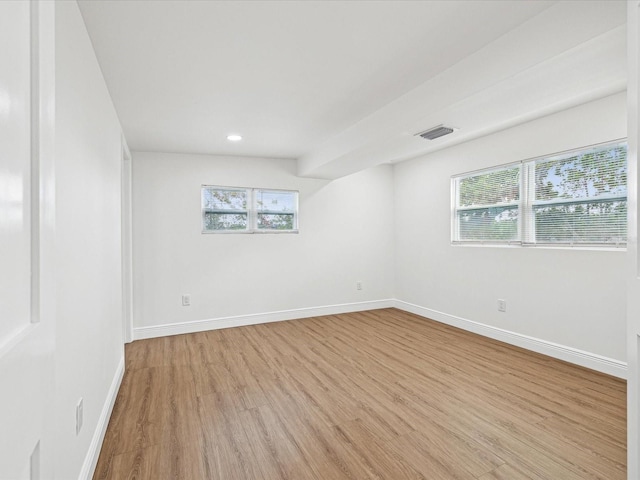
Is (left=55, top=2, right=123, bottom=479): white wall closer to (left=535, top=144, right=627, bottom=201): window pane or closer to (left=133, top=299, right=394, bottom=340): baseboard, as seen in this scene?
(left=133, top=299, right=394, bottom=340): baseboard

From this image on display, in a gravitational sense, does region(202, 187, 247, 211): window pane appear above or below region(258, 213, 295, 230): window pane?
above

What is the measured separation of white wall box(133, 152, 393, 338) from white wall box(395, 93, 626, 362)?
1.86ft

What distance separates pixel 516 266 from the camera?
149 inches

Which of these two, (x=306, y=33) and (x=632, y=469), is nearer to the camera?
(x=632, y=469)

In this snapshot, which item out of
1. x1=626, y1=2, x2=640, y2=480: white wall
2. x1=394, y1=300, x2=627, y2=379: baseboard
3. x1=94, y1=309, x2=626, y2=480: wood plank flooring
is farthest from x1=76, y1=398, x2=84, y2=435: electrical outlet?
x1=394, y1=300, x2=627, y2=379: baseboard

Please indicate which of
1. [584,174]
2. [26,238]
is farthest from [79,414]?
[584,174]

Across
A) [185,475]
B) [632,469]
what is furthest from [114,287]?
[632,469]

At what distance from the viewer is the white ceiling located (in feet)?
5.70

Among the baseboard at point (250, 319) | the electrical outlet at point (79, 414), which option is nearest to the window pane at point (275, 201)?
the baseboard at point (250, 319)

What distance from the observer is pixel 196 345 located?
13.1 feet

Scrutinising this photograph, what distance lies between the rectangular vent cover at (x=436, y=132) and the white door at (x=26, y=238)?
2704mm

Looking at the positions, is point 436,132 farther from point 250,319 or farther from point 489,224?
point 250,319

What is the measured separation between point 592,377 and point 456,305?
172cm

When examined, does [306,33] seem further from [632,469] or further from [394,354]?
[394,354]
